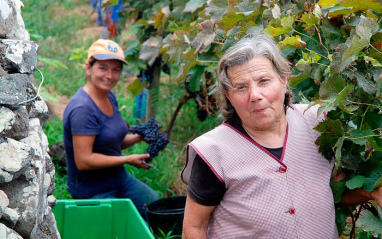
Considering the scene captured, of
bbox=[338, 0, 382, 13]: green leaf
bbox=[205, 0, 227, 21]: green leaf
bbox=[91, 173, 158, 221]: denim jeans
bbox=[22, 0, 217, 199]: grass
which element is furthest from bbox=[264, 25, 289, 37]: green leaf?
bbox=[22, 0, 217, 199]: grass

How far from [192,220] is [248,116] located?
1.35 feet

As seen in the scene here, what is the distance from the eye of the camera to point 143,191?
11.5 feet

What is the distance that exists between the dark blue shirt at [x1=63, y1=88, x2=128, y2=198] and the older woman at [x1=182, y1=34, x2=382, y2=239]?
1486mm

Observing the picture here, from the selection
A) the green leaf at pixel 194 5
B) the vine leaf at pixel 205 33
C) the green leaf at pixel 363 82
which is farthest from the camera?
the green leaf at pixel 194 5

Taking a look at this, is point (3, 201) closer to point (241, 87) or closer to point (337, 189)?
point (241, 87)

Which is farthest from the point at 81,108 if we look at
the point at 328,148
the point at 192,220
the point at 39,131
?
the point at 328,148

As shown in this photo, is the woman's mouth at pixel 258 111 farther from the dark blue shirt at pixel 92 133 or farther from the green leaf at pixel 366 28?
the dark blue shirt at pixel 92 133

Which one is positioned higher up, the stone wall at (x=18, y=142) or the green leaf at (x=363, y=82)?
the green leaf at (x=363, y=82)

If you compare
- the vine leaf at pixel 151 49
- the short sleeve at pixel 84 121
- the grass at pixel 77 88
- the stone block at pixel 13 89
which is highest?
the stone block at pixel 13 89

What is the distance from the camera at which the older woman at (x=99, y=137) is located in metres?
3.10

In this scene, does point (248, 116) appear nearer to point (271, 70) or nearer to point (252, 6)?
point (271, 70)

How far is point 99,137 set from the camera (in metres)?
3.19

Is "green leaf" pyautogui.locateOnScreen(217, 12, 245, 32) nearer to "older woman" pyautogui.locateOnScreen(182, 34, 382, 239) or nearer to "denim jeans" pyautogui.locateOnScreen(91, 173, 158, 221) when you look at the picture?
"older woman" pyautogui.locateOnScreen(182, 34, 382, 239)

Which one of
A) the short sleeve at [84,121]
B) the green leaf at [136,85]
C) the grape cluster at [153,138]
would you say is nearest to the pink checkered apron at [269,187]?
the short sleeve at [84,121]
